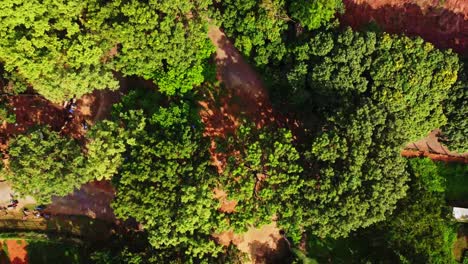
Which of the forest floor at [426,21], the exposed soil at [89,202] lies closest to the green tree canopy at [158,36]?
the exposed soil at [89,202]

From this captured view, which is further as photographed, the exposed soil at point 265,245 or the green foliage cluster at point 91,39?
the exposed soil at point 265,245

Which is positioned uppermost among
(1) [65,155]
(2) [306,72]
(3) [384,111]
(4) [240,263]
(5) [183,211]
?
(2) [306,72]

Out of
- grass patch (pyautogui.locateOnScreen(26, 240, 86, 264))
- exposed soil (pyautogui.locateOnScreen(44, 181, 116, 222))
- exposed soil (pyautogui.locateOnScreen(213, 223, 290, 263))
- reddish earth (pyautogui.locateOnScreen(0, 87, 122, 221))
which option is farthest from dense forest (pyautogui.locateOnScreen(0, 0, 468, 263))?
grass patch (pyautogui.locateOnScreen(26, 240, 86, 264))

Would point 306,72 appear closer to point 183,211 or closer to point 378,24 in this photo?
point 378,24

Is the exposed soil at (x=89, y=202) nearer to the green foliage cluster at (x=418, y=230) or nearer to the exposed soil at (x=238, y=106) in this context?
the exposed soil at (x=238, y=106)

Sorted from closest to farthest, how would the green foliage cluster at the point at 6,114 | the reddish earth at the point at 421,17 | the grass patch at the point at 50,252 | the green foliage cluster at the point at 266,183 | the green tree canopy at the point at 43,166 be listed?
the green tree canopy at the point at 43,166
the green foliage cluster at the point at 266,183
the green foliage cluster at the point at 6,114
the grass patch at the point at 50,252
the reddish earth at the point at 421,17

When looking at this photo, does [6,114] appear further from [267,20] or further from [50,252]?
[267,20]

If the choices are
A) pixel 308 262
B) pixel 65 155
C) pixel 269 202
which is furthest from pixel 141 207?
pixel 308 262
